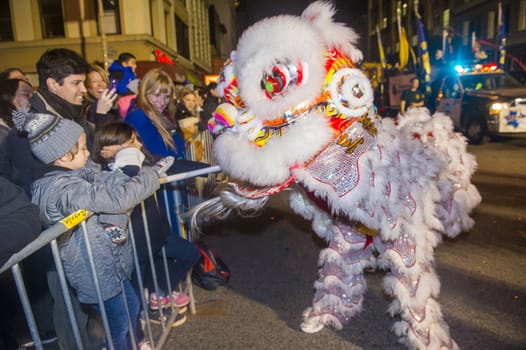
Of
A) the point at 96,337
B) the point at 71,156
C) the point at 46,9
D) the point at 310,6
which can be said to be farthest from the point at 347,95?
the point at 46,9

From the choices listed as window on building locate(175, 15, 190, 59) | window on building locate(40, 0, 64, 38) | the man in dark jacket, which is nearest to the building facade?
window on building locate(40, 0, 64, 38)

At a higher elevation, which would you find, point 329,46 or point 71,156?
point 329,46

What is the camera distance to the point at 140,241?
254 centimetres

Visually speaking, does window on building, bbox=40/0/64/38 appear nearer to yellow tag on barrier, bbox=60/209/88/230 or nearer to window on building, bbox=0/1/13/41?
window on building, bbox=0/1/13/41

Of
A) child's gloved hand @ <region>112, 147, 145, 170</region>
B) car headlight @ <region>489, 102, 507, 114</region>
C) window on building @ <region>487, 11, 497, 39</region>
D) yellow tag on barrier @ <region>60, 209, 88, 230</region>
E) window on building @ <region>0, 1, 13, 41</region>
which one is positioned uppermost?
window on building @ <region>487, 11, 497, 39</region>

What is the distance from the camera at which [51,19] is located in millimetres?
16109

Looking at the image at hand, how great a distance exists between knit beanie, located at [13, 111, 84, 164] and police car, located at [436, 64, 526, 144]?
1062 centimetres

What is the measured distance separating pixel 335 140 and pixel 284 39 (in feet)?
2.00

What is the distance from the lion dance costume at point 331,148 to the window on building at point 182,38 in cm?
2209

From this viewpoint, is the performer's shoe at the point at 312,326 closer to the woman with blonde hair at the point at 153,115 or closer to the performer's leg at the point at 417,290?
the performer's leg at the point at 417,290

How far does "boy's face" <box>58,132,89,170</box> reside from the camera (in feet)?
6.68

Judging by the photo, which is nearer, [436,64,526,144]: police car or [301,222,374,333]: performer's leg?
[301,222,374,333]: performer's leg

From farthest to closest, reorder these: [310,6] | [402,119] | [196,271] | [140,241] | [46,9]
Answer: [46,9], [196,271], [402,119], [140,241], [310,6]

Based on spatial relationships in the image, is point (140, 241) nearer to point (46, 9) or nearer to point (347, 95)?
point (347, 95)
